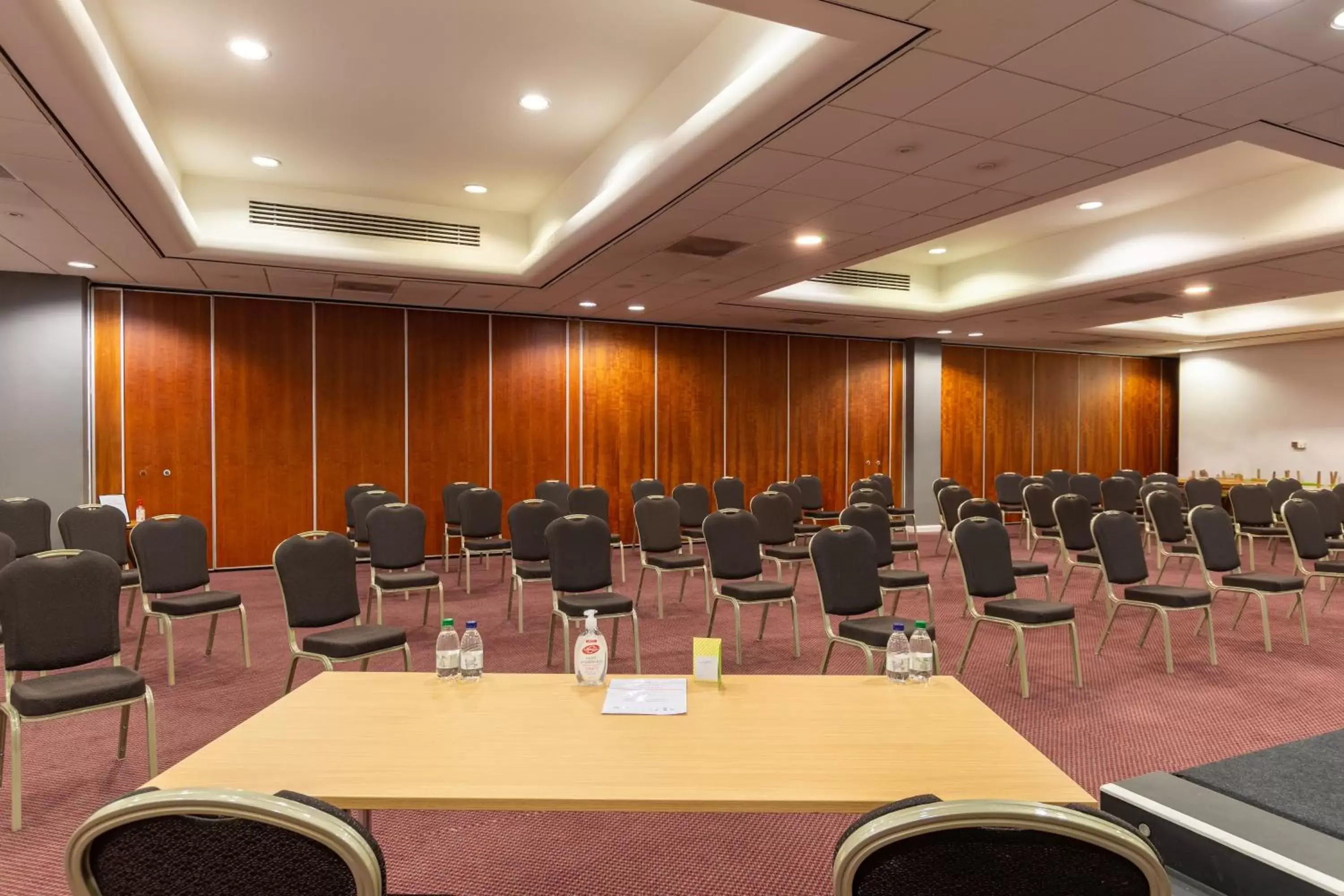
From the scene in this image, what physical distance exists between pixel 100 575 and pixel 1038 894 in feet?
13.8

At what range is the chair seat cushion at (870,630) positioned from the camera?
435cm

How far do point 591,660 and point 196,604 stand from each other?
3856 mm

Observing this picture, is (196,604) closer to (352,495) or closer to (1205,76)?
(352,495)

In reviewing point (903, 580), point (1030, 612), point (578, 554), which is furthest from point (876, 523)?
point (578, 554)

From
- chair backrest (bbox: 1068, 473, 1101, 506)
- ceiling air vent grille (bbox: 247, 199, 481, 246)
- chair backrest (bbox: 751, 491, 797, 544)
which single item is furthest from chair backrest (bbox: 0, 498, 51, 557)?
chair backrest (bbox: 1068, 473, 1101, 506)

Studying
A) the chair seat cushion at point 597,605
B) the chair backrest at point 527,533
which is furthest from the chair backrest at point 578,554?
the chair backrest at point 527,533

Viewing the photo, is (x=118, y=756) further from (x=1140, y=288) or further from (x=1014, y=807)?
(x=1140, y=288)

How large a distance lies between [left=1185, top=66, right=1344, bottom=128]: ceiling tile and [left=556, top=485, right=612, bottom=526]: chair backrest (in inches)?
234

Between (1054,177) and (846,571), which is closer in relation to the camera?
(846,571)

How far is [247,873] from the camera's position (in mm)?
1225

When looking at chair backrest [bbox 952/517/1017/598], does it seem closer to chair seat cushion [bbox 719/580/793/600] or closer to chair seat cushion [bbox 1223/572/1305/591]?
chair seat cushion [bbox 719/580/793/600]

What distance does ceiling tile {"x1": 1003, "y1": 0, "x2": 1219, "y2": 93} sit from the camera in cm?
343

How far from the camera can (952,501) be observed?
8859mm

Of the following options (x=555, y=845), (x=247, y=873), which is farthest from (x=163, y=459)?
(x=247, y=873)
